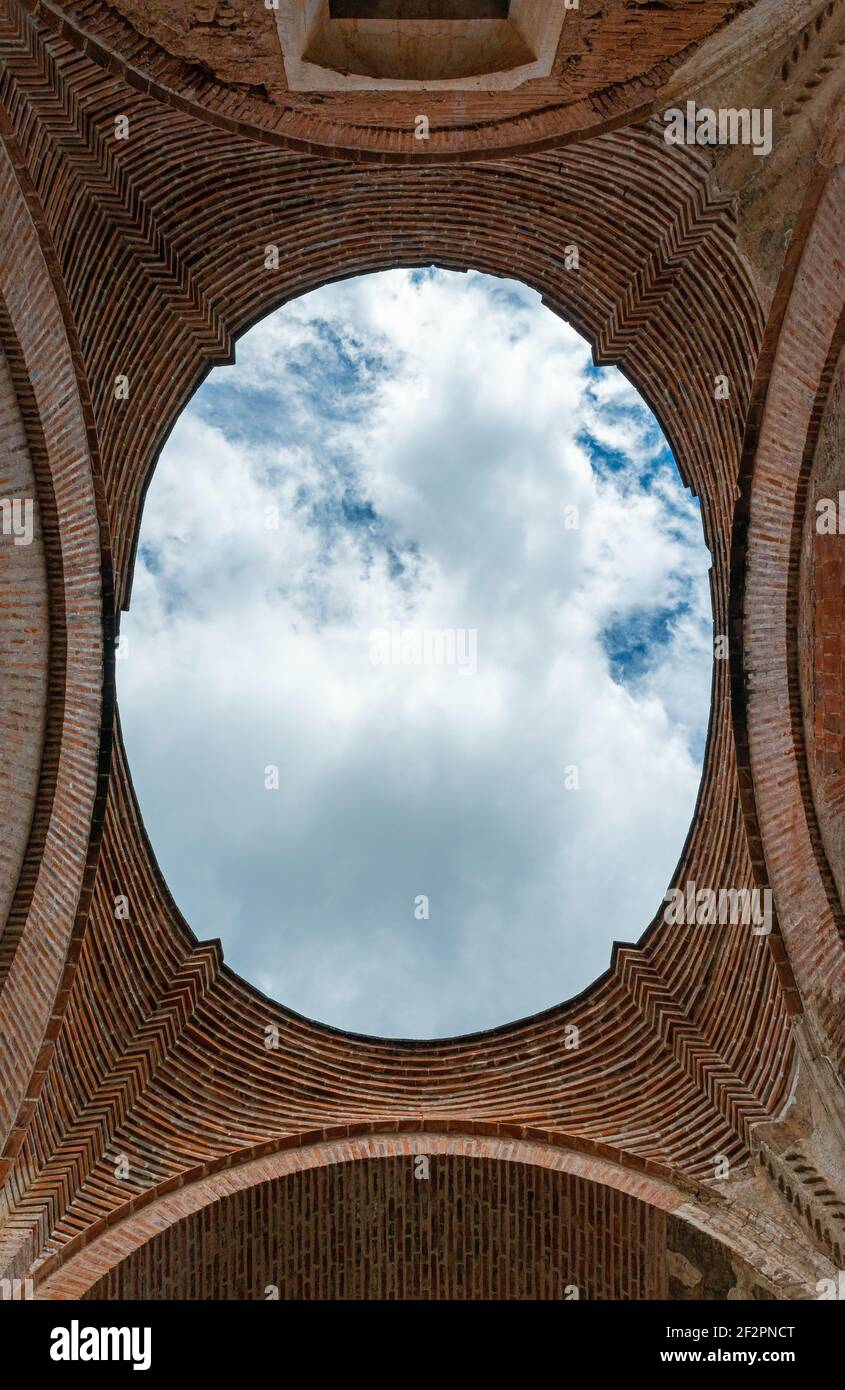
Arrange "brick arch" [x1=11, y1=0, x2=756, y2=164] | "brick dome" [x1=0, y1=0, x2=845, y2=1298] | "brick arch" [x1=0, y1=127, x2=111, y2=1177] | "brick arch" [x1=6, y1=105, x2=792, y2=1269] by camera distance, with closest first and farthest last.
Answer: "brick arch" [x1=11, y1=0, x2=756, y2=164] → "brick dome" [x1=0, y1=0, x2=845, y2=1298] → "brick arch" [x1=0, y1=127, x2=111, y2=1177] → "brick arch" [x1=6, y1=105, x2=792, y2=1269]

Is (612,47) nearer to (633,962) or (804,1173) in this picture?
(633,962)

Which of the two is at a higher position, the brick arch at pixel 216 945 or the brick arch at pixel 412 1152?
the brick arch at pixel 216 945

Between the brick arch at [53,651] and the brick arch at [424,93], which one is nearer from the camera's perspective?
the brick arch at [424,93]

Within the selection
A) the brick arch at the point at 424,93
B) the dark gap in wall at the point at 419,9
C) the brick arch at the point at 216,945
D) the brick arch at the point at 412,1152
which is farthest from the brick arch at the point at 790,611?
the dark gap in wall at the point at 419,9

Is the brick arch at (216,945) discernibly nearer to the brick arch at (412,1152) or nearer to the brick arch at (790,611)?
the brick arch at (412,1152)

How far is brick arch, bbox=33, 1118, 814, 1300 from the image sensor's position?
7.38 meters

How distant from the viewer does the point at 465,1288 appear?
918 cm

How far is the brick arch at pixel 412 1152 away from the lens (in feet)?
24.2

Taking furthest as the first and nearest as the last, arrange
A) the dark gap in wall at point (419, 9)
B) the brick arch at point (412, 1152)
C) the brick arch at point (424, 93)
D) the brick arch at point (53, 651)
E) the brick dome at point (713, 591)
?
the brick arch at point (412, 1152), the brick arch at point (53, 651), the brick dome at point (713, 591), the dark gap in wall at point (419, 9), the brick arch at point (424, 93)

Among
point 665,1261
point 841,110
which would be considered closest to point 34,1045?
point 665,1261

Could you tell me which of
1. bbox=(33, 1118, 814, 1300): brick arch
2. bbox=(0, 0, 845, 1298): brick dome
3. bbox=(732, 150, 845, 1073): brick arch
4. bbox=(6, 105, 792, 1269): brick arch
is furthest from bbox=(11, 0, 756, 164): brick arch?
bbox=(33, 1118, 814, 1300): brick arch

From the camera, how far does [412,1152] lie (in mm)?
7859

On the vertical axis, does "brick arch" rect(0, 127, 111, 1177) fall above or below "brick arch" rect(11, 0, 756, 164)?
below

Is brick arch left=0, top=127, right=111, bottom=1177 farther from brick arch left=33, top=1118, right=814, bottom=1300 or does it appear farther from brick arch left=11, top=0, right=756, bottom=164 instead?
brick arch left=33, top=1118, right=814, bottom=1300
